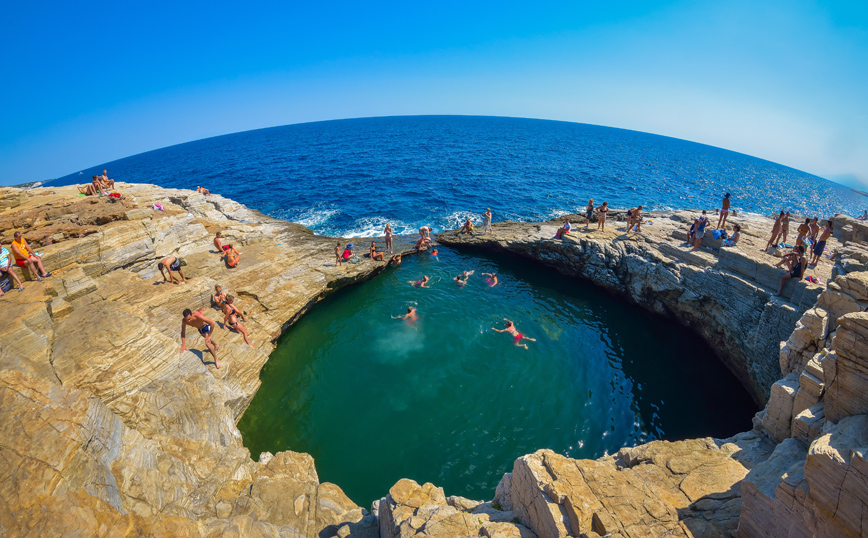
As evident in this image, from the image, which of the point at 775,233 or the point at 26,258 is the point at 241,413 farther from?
the point at 775,233

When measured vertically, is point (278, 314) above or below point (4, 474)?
below

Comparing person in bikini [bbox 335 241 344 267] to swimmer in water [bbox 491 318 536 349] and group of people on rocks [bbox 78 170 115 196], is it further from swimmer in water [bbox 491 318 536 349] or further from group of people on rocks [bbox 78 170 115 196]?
group of people on rocks [bbox 78 170 115 196]

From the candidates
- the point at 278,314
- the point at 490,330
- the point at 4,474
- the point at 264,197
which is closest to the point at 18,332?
the point at 4,474

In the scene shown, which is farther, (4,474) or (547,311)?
(547,311)

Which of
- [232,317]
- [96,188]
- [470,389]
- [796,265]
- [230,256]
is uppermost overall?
[96,188]

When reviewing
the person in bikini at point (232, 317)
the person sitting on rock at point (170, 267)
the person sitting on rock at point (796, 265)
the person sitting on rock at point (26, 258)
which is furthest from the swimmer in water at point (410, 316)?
the person sitting on rock at point (796, 265)

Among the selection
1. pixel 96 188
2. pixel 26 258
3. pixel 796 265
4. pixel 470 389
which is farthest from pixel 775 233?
pixel 96 188

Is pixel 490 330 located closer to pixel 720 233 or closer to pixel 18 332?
pixel 720 233

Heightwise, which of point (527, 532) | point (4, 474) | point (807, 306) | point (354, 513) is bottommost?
point (354, 513)
